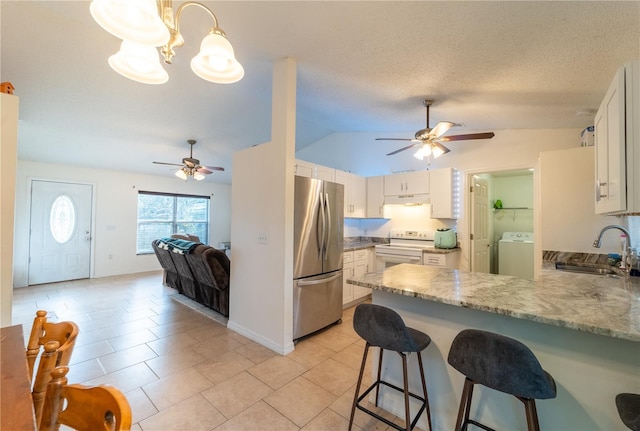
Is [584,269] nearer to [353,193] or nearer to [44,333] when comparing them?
[353,193]

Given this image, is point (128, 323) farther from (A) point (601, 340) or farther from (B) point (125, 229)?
(A) point (601, 340)

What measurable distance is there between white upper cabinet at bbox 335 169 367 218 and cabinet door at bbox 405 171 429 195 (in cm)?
84

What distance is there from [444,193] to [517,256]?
2.14 meters

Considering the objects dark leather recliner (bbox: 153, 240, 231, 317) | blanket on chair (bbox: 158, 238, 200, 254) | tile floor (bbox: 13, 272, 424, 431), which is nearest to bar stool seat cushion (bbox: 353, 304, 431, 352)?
tile floor (bbox: 13, 272, 424, 431)

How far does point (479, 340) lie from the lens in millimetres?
1196

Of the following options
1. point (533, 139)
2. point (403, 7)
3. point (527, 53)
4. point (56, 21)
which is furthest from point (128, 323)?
point (533, 139)

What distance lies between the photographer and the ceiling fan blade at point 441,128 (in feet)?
8.49

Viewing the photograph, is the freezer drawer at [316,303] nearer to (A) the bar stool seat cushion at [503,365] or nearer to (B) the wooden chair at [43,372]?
(A) the bar stool seat cushion at [503,365]

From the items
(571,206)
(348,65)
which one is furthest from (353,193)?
(571,206)

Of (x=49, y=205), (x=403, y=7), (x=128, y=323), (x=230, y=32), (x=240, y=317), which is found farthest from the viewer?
(x=49, y=205)

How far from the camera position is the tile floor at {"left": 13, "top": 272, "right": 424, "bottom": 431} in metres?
1.79

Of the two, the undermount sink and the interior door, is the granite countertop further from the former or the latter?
the interior door

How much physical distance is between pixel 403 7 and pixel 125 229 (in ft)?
23.6

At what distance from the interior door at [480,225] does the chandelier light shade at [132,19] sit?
4.39m
